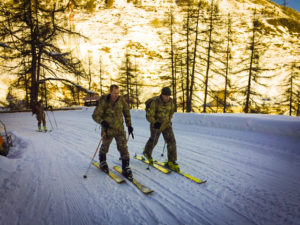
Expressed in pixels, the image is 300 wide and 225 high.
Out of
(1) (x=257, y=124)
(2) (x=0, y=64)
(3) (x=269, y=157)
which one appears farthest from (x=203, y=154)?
(2) (x=0, y=64)

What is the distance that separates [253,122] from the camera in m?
7.70

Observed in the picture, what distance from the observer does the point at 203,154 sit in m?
5.35

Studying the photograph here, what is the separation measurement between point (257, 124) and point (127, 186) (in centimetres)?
700

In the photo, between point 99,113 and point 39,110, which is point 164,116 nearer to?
point 99,113

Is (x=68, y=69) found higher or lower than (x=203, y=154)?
higher

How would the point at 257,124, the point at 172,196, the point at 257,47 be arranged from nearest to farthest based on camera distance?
1. the point at 172,196
2. the point at 257,124
3. the point at 257,47

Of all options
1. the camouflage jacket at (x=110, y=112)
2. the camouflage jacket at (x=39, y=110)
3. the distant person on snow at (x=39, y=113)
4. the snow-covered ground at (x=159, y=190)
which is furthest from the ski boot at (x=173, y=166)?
the camouflage jacket at (x=39, y=110)

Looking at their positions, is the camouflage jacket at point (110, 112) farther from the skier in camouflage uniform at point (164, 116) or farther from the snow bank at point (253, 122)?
the snow bank at point (253, 122)

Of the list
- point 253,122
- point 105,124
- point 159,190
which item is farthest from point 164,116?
point 253,122

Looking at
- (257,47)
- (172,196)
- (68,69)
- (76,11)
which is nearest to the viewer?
(172,196)

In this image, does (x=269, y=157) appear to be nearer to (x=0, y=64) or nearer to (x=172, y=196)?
(x=172, y=196)

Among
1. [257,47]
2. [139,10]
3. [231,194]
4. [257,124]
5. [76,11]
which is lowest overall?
[231,194]

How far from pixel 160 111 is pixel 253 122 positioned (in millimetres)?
5931

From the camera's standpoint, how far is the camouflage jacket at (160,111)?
4074mm
